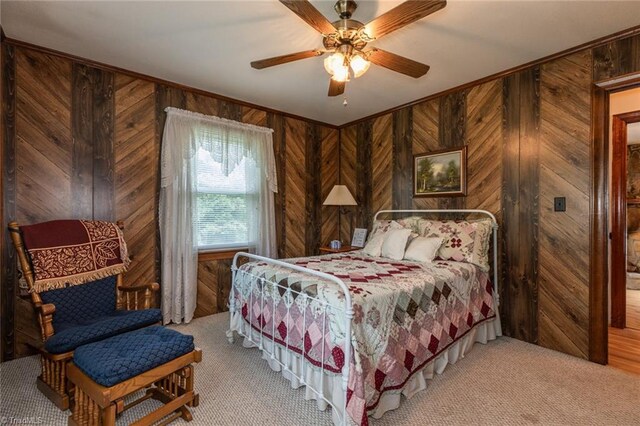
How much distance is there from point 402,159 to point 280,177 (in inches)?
65.4

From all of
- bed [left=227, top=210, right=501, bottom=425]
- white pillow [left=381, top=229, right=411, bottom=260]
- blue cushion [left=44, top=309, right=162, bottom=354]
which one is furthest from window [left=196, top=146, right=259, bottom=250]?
white pillow [left=381, top=229, right=411, bottom=260]

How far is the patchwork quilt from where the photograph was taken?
175cm

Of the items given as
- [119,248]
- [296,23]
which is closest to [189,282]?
[119,248]

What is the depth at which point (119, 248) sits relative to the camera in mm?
2648

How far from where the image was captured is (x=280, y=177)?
4250 millimetres

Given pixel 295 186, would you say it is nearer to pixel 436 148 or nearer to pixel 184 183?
pixel 184 183

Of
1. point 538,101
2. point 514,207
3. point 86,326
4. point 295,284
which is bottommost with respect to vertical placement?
point 86,326

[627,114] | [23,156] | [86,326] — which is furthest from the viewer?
[627,114]

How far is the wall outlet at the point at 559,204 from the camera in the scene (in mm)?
2707

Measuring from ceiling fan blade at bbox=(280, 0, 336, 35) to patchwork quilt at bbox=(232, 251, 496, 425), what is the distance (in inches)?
62.2

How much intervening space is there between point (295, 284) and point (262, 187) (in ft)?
6.90

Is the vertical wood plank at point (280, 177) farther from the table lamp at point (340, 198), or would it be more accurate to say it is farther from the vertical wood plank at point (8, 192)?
the vertical wood plank at point (8, 192)

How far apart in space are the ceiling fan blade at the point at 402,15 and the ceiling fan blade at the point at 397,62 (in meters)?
0.20

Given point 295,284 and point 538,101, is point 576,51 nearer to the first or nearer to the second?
point 538,101
